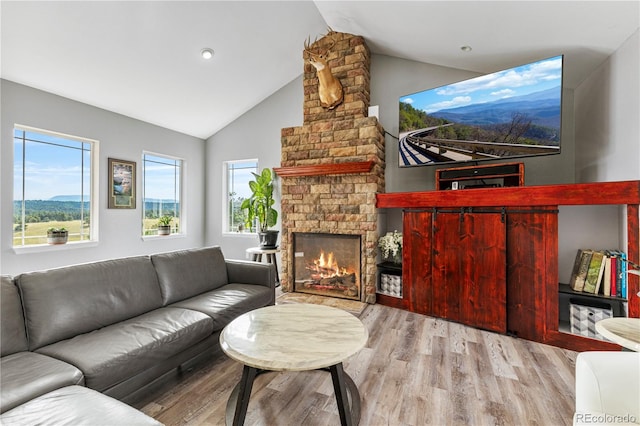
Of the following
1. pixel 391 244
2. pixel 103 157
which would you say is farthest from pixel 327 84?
pixel 103 157

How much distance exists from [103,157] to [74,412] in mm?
3989

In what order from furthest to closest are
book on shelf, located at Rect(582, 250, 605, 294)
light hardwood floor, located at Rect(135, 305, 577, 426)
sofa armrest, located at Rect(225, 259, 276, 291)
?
1. sofa armrest, located at Rect(225, 259, 276, 291)
2. book on shelf, located at Rect(582, 250, 605, 294)
3. light hardwood floor, located at Rect(135, 305, 577, 426)

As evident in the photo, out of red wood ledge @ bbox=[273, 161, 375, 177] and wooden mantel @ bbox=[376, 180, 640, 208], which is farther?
red wood ledge @ bbox=[273, 161, 375, 177]

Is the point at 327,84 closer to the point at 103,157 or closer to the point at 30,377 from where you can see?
the point at 103,157

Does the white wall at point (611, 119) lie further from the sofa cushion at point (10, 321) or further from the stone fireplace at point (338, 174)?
the sofa cushion at point (10, 321)

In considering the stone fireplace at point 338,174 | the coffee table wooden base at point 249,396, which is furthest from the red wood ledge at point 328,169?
the coffee table wooden base at point 249,396

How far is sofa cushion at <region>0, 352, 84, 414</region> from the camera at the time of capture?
1.19 metres

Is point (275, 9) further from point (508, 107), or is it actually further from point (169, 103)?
point (508, 107)

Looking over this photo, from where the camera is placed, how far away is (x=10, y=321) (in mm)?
1564

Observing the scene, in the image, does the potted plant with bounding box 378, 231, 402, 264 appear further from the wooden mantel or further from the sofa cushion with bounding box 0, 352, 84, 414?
the sofa cushion with bounding box 0, 352, 84, 414

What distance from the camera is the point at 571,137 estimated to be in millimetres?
3111

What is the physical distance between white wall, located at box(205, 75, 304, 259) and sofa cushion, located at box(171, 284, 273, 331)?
222 centimetres

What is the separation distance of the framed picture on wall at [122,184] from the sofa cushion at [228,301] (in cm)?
261

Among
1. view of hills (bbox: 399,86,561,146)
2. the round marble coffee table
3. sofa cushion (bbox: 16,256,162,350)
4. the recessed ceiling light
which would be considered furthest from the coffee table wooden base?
the recessed ceiling light
